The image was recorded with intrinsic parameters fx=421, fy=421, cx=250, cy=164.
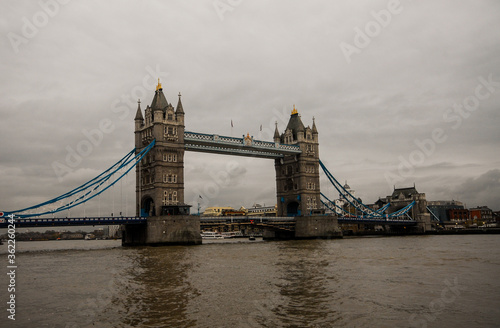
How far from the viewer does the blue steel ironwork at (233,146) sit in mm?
71688

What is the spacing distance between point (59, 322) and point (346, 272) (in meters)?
17.7

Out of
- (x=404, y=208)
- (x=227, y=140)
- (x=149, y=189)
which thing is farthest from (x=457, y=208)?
(x=149, y=189)

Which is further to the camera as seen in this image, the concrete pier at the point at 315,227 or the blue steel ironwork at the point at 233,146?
the concrete pier at the point at 315,227

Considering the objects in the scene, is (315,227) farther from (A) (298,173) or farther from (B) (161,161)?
(B) (161,161)

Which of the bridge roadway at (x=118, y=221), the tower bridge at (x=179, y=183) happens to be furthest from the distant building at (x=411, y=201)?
the bridge roadway at (x=118, y=221)

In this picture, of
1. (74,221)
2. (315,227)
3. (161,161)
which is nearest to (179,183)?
(161,161)

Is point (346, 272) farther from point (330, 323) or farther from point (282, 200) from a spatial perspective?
point (282, 200)

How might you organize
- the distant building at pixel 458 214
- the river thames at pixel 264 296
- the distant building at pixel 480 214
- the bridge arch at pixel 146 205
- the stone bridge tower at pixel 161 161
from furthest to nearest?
the distant building at pixel 480 214, the distant building at pixel 458 214, the bridge arch at pixel 146 205, the stone bridge tower at pixel 161 161, the river thames at pixel 264 296

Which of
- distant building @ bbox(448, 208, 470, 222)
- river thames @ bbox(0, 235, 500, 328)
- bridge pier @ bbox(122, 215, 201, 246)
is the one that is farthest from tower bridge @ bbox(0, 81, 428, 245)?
distant building @ bbox(448, 208, 470, 222)

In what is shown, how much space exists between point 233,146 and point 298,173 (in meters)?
18.8

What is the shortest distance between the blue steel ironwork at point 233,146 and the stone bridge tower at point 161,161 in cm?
330

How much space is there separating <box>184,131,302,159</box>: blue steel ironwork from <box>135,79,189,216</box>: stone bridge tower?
3298 mm

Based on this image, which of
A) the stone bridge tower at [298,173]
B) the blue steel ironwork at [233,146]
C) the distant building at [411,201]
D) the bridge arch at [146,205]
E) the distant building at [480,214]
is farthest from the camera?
the distant building at [480,214]

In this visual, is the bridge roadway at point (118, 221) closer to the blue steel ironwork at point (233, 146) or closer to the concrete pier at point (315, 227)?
the concrete pier at point (315, 227)
